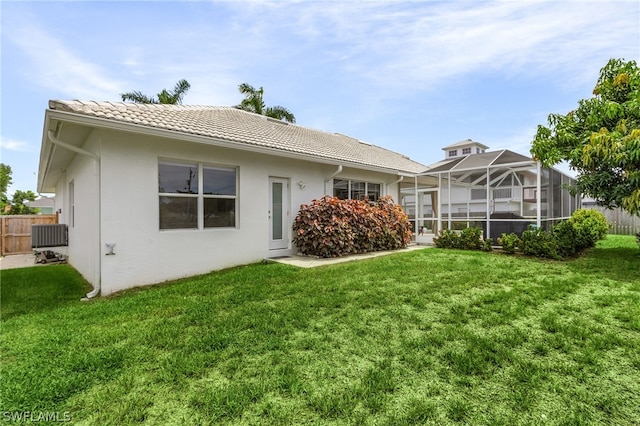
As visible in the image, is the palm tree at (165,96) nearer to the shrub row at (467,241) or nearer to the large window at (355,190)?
the large window at (355,190)

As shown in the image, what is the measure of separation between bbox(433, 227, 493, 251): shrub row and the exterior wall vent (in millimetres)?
13385

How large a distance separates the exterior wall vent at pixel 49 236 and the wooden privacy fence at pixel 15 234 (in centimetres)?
539

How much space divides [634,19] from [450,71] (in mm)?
4493

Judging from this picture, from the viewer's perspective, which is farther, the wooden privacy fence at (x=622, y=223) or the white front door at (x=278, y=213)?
the wooden privacy fence at (x=622, y=223)

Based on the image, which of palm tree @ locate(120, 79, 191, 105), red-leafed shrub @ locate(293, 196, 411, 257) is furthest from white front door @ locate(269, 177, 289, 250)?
palm tree @ locate(120, 79, 191, 105)

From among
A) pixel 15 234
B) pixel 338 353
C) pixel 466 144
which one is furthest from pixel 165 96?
pixel 466 144

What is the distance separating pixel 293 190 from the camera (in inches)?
375

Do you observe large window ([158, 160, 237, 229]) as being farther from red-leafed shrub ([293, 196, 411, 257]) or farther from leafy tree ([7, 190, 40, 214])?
leafy tree ([7, 190, 40, 214])

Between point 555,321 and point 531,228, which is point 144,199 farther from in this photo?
point 531,228

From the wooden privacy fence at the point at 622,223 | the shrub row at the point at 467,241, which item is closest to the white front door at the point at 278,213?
the shrub row at the point at 467,241

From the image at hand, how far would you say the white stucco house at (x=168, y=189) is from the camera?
20.3 ft

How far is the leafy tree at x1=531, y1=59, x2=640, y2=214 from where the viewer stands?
7.42 m

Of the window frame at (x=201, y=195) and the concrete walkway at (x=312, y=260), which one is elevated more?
the window frame at (x=201, y=195)

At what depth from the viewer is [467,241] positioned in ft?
33.0
